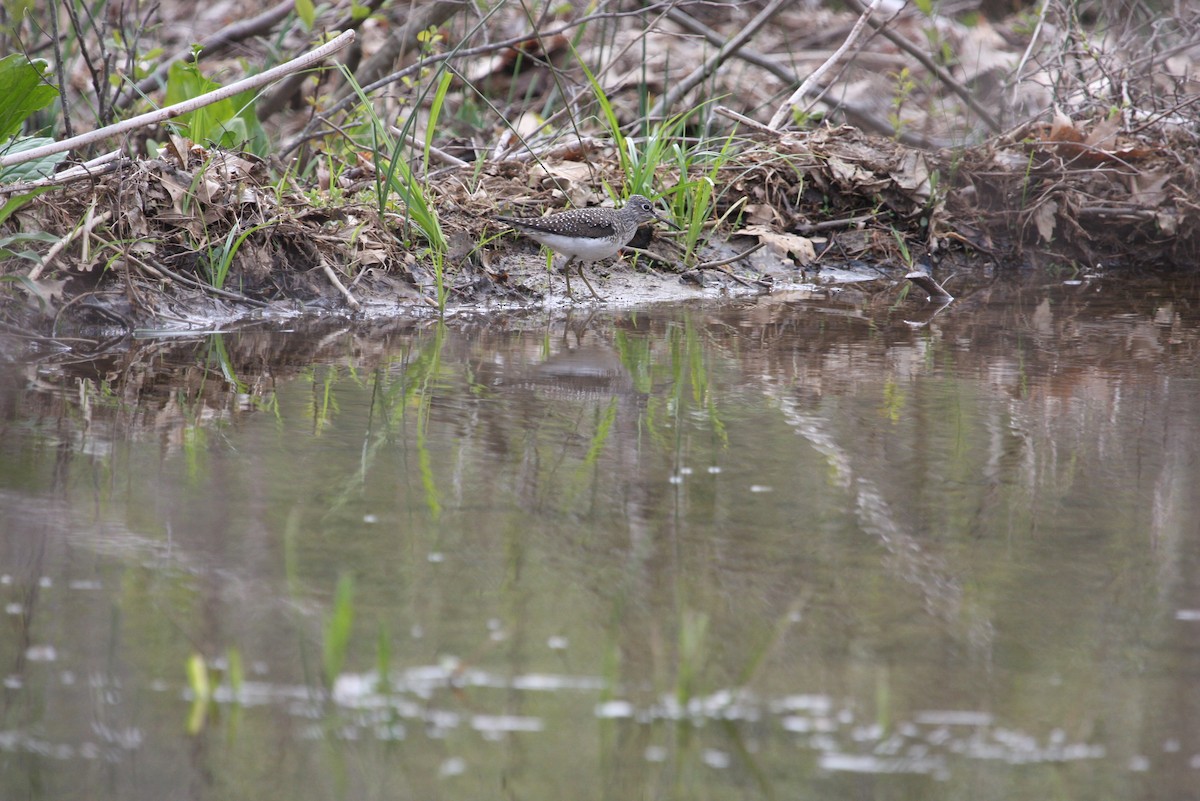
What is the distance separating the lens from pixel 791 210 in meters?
7.62

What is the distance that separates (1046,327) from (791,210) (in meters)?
2.21

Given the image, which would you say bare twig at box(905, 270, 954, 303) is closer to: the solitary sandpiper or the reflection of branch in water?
the solitary sandpiper

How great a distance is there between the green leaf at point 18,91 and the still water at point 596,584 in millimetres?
1205

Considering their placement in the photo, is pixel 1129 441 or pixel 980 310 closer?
pixel 1129 441

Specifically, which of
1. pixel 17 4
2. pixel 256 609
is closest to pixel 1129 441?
pixel 256 609

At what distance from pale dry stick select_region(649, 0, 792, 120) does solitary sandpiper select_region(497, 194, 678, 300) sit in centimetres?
139

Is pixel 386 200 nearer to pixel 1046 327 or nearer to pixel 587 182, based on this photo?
pixel 587 182

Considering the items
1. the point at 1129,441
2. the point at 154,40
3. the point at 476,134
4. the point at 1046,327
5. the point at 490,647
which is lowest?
the point at 490,647

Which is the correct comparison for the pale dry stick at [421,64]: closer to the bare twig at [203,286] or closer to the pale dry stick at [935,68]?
the bare twig at [203,286]

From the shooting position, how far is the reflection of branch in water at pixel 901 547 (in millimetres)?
2516

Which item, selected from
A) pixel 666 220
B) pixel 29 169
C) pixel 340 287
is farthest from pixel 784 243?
pixel 29 169

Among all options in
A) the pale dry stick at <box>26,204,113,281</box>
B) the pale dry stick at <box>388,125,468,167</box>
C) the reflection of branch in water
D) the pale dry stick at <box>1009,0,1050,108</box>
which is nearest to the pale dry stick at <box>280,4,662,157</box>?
the pale dry stick at <box>388,125,468,167</box>

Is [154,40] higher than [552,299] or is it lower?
higher

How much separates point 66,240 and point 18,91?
24.6 inches
